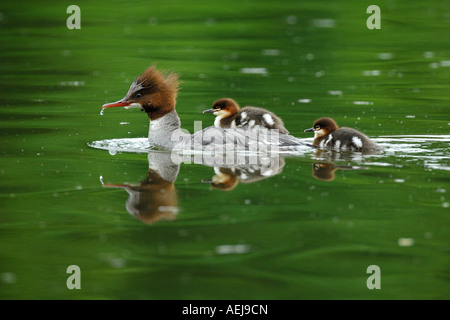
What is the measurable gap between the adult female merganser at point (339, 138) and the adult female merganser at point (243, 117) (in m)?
0.43

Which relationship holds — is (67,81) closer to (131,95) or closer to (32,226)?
(131,95)

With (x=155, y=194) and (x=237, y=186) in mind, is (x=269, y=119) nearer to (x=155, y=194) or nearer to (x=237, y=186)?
(x=237, y=186)

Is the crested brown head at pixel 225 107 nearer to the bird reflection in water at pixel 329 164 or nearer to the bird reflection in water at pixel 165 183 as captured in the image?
the bird reflection in water at pixel 165 183

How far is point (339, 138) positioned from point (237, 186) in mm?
1710

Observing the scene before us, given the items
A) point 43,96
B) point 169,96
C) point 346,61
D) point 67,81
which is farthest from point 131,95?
point 346,61

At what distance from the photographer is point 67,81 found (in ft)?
38.9

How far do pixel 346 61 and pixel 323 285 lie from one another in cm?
900

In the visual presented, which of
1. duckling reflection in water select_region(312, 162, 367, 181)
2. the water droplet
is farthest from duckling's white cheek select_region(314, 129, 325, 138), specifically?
the water droplet

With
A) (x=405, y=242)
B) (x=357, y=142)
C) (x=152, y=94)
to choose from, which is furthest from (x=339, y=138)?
(x=405, y=242)

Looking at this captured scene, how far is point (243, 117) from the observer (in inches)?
343

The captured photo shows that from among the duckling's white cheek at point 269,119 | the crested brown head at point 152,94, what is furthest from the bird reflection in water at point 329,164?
the crested brown head at point 152,94

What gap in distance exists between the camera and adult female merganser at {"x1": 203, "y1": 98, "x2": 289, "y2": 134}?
8367 millimetres

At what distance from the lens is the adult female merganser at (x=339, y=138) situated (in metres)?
7.49

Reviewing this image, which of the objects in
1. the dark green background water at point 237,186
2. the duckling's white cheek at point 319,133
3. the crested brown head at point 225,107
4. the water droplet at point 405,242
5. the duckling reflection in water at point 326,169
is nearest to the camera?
the dark green background water at point 237,186
